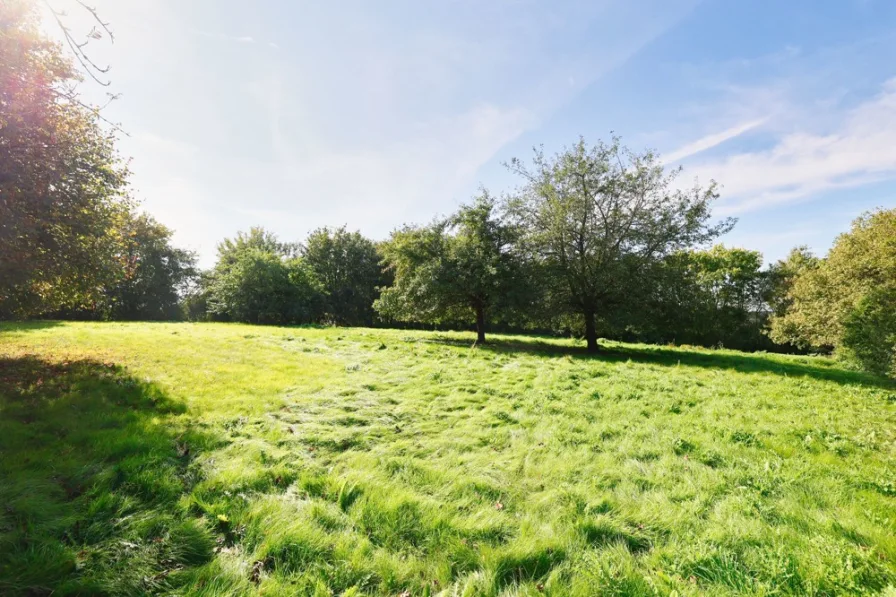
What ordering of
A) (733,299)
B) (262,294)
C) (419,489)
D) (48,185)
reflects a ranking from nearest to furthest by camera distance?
1. (419,489)
2. (48,185)
3. (262,294)
4. (733,299)

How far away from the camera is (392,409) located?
745cm

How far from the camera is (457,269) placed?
18.9 meters

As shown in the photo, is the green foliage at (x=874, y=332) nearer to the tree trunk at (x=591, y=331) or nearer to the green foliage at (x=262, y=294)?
the tree trunk at (x=591, y=331)

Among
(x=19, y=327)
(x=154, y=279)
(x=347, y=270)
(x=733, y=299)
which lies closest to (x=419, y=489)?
(x=19, y=327)

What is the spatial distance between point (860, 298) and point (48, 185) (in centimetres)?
2749

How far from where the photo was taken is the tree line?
27.4ft

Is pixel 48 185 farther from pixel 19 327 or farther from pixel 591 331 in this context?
pixel 591 331

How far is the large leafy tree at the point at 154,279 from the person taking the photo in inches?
1547

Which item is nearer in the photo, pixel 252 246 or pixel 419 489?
pixel 419 489

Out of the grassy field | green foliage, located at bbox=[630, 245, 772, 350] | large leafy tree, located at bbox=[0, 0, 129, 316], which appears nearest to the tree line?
large leafy tree, located at bbox=[0, 0, 129, 316]

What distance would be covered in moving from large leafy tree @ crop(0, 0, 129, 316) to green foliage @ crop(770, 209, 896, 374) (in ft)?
82.5

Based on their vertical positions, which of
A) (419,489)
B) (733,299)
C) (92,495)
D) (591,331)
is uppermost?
(733,299)

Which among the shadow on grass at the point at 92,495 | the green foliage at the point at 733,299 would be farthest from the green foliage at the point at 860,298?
the shadow on grass at the point at 92,495

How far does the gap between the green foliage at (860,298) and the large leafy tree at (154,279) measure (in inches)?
2171
